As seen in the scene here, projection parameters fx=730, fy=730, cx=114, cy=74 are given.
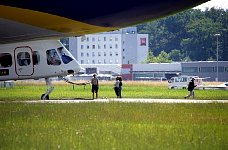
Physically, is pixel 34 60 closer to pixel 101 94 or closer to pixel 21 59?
pixel 21 59

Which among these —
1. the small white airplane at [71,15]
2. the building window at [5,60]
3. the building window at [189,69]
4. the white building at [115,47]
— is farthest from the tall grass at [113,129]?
the white building at [115,47]

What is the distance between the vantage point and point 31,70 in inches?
1325

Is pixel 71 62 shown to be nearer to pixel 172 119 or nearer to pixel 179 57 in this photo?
pixel 172 119

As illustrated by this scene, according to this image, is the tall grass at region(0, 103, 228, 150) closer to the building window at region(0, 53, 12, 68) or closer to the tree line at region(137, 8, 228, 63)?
the building window at region(0, 53, 12, 68)

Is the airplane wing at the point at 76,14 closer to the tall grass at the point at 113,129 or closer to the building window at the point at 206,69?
the tall grass at the point at 113,129

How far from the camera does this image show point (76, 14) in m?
18.1

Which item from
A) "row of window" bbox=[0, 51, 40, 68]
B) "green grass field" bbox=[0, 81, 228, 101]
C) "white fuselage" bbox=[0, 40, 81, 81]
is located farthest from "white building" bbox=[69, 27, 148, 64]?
"row of window" bbox=[0, 51, 40, 68]

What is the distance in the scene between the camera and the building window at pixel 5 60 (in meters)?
32.8

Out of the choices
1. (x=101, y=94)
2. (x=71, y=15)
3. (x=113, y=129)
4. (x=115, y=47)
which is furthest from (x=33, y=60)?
(x=115, y=47)

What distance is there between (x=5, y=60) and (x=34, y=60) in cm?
144

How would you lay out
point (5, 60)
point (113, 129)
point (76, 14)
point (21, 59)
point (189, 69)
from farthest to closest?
point (189, 69), point (21, 59), point (5, 60), point (76, 14), point (113, 129)

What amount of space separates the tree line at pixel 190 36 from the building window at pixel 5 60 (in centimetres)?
9965

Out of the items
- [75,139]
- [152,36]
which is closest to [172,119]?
[75,139]

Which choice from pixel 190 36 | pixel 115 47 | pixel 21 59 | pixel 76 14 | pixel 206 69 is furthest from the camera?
pixel 115 47
